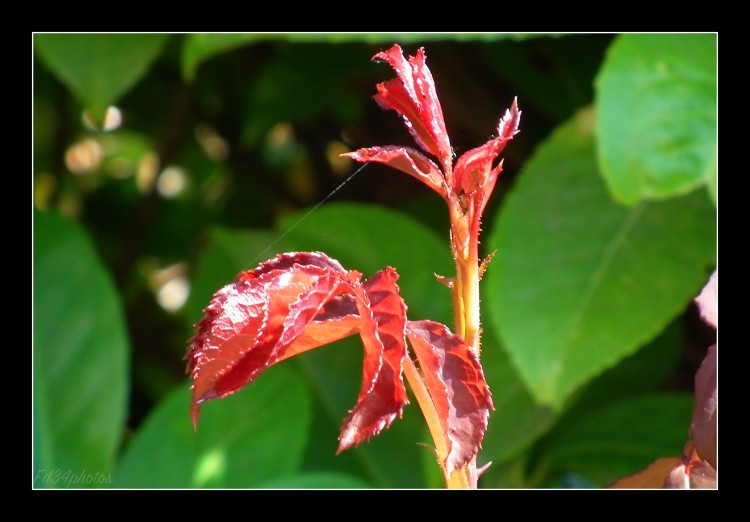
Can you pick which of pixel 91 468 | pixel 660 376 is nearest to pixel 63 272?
pixel 91 468

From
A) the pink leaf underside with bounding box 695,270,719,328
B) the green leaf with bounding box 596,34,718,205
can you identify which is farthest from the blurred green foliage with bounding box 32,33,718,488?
the pink leaf underside with bounding box 695,270,719,328

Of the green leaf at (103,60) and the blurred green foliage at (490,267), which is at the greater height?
the green leaf at (103,60)

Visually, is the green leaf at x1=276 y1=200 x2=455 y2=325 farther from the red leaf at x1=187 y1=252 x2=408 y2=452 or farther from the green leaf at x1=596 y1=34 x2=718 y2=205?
the red leaf at x1=187 y1=252 x2=408 y2=452

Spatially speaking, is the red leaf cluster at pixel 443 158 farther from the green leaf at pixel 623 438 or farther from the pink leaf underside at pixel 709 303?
the green leaf at pixel 623 438

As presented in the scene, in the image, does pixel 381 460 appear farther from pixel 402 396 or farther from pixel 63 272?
pixel 402 396

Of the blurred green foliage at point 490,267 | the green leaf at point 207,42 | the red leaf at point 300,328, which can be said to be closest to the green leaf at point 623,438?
the blurred green foliage at point 490,267

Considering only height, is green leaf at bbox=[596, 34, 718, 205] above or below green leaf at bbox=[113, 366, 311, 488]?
above
